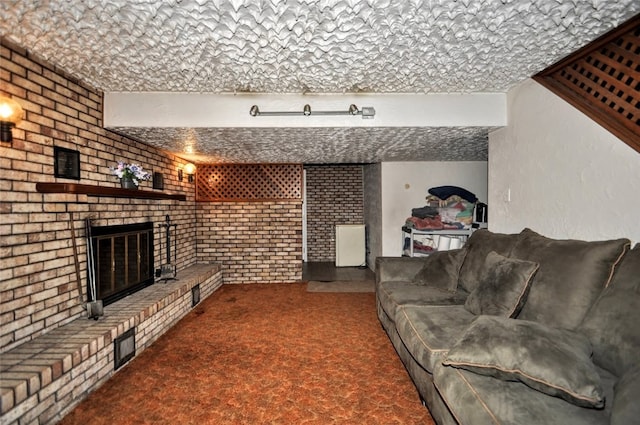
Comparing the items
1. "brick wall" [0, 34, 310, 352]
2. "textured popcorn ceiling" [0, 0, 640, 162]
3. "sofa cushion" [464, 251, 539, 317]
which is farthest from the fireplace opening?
"sofa cushion" [464, 251, 539, 317]

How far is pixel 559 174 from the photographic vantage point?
2143 millimetres

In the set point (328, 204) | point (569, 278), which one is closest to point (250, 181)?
point (328, 204)

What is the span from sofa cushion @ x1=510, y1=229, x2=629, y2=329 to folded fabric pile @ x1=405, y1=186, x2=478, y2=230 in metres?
2.74

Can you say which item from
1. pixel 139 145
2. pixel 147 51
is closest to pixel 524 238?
pixel 147 51

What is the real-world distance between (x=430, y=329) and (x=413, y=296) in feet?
2.16

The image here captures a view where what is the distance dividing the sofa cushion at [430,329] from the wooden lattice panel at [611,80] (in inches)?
52.5

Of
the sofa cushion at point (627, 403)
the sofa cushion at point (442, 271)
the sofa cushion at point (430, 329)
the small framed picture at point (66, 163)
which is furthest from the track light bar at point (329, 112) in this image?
the sofa cushion at point (627, 403)

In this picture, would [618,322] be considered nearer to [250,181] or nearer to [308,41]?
[308,41]

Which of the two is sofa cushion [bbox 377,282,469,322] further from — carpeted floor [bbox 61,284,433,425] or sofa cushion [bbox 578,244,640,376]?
sofa cushion [bbox 578,244,640,376]

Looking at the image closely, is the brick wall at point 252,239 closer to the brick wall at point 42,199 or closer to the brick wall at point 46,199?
the brick wall at point 46,199

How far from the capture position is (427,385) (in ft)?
5.58

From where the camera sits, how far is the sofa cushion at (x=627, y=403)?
0.89 meters

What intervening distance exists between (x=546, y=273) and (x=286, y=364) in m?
1.83

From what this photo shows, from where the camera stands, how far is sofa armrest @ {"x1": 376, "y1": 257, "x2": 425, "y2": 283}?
3.12 metres
